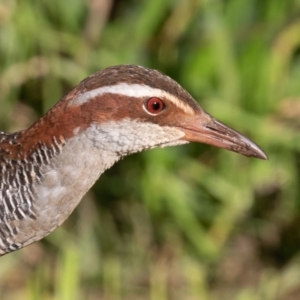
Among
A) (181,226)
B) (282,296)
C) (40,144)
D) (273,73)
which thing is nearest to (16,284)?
(181,226)

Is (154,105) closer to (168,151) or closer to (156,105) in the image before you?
(156,105)

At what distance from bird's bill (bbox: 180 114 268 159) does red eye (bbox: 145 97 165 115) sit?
4.7 inches

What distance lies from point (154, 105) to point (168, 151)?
71.4 inches

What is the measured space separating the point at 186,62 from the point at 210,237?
3.24ft

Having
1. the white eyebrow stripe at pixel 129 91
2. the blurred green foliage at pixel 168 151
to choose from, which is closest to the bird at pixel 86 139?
the white eyebrow stripe at pixel 129 91

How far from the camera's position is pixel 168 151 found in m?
4.17

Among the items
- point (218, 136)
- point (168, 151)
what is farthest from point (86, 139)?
point (168, 151)

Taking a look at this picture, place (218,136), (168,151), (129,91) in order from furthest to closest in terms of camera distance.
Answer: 1. (168,151)
2. (218,136)
3. (129,91)

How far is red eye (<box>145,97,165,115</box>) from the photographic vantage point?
2355 millimetres

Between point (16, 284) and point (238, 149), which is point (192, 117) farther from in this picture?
point (16, 284)

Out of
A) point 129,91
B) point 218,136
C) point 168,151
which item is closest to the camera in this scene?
point 129,91

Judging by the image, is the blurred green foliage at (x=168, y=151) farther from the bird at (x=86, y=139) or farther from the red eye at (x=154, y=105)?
the red eye at (x=154, y=105)

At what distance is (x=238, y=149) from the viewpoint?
2.49 metres

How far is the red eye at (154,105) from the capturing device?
92.7 inches
